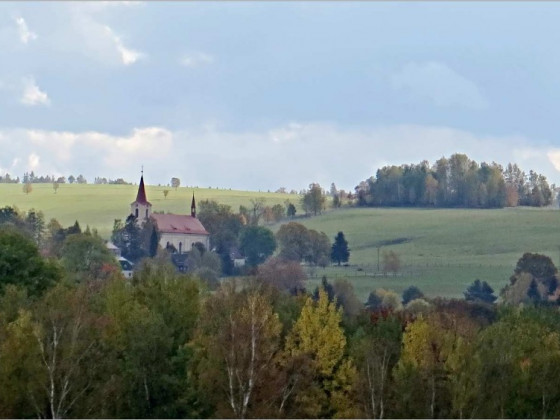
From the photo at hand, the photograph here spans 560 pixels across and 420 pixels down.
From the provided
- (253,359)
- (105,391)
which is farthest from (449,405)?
(105,391)

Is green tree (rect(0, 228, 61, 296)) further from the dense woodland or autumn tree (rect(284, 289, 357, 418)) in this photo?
autumn tree (rect(284, 289, 357, 418))

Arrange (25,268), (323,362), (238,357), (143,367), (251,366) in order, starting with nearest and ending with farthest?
(251,366) < (238,357) < (143,367) < (323,362) < (25,268)

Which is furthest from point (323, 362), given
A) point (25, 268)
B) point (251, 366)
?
point (25, 268)

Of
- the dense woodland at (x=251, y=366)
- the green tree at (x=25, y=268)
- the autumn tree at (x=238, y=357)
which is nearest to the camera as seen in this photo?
the dense woodland at (x=251, y=366)

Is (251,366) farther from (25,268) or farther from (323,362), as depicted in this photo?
(25,268)

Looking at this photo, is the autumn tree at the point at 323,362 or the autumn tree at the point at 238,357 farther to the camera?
the autumn tree at the point at 323,362

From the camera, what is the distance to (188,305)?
310 feet

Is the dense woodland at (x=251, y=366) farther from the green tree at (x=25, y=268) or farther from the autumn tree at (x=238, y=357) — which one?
the green tree at (x=25, y=268)

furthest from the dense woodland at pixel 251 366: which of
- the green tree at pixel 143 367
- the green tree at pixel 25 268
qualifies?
the green tree at pixel 25 268

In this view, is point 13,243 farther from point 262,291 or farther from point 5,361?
point 5,361

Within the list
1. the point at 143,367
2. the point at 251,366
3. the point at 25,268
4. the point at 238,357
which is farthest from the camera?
the point at 25,268

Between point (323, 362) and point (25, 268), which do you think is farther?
point (25, 268)

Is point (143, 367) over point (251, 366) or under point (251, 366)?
under

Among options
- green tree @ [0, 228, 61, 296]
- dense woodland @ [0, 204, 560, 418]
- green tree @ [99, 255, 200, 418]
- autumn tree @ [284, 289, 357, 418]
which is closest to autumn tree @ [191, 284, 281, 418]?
dense woodland @ [0, 204, 560, 418]
